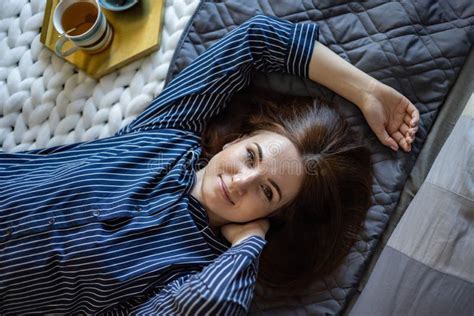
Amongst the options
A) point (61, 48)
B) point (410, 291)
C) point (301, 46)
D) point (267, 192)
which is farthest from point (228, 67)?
point (410, 291)

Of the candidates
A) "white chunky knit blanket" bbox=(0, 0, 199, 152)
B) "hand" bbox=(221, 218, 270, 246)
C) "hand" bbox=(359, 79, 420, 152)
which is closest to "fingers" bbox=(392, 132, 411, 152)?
"hand" bbox=(359, 79, 420, 152)

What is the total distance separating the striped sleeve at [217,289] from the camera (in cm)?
83

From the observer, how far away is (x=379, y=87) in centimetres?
98

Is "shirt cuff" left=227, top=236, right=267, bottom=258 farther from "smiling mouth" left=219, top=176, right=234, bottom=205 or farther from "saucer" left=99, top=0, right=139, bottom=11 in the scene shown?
"saucer" left=99, top=0, right=139, bottom=11

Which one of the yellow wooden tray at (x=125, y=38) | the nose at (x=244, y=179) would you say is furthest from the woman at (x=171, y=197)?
the yellow wooden tray at (x=125, y=38)

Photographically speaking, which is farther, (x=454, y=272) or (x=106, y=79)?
(x=106, y=79)

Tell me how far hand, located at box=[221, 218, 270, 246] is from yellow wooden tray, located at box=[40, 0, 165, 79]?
409 millimetres

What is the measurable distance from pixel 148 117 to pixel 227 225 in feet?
0.86

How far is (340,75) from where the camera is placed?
989 millimetres

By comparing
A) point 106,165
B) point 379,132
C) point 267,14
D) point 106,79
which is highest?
point 267,14

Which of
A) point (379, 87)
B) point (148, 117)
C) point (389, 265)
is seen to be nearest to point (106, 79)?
point (148, 117)

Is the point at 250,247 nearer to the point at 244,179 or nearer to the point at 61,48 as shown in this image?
the point at 244,179

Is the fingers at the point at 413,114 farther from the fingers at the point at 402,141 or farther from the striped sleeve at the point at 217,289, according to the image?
the striped sleeve at the point at 217,289

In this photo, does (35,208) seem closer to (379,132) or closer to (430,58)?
(379,132)
